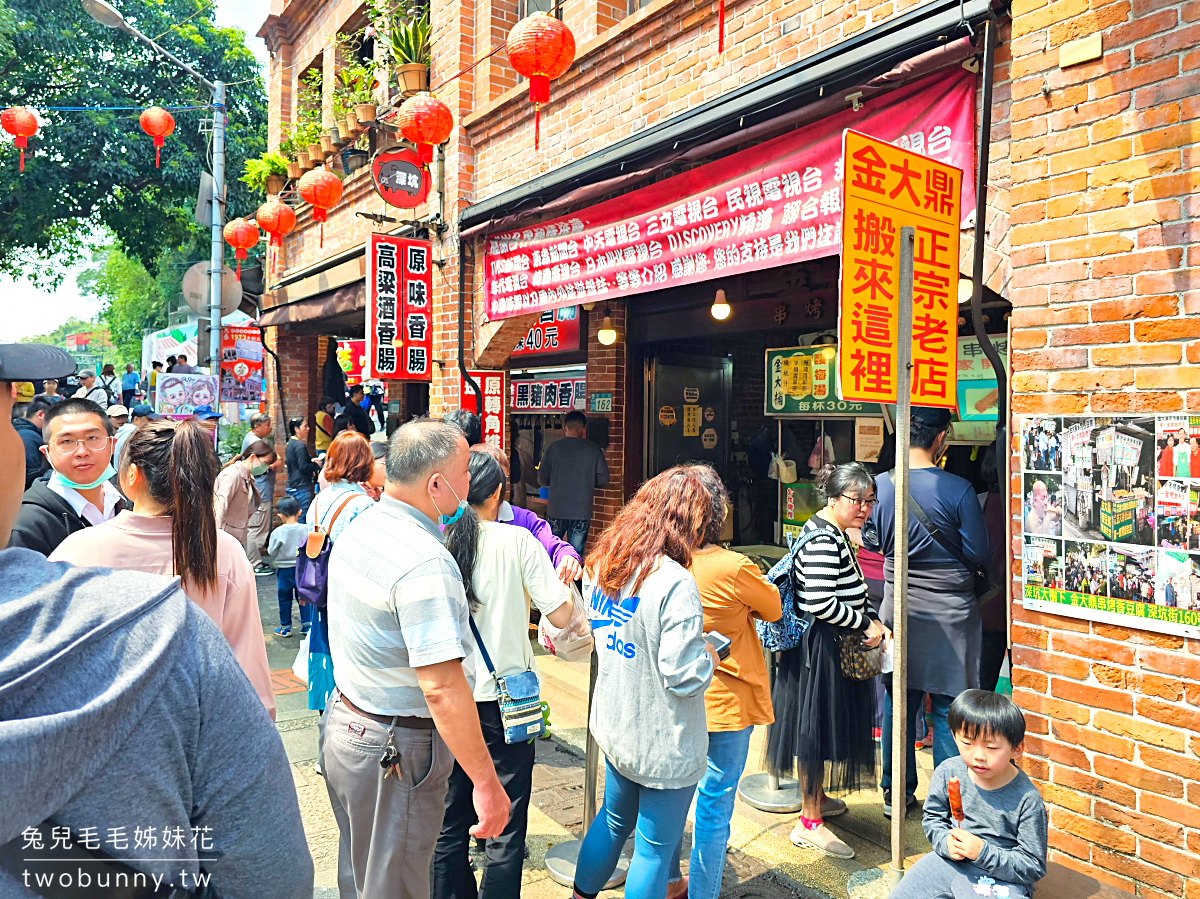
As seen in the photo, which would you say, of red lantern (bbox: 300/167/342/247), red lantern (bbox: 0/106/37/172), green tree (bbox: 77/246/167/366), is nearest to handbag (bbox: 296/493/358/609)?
red lantern (bbox: 300/167/342/247)

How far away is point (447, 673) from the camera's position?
7.24ft

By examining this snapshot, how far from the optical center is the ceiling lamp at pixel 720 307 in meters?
7.07

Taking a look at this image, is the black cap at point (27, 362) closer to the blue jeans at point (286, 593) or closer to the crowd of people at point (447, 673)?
the crowd of people at point (447, 673)

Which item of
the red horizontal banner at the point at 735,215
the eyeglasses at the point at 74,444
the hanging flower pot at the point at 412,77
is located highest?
the hanging flower pot at the point at 412,77

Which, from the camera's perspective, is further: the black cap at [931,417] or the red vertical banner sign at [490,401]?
the red vertical banner sign at [490,401]

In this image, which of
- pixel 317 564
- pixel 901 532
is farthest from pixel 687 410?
pixel 901 532

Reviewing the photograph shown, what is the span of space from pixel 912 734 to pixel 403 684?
291 cm

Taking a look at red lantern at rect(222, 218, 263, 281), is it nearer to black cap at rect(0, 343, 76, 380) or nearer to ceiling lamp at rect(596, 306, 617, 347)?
ceiling lamp at rect(596, 306, 617, 347)

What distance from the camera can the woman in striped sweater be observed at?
3707 mm

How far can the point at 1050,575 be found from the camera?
3.30 meters

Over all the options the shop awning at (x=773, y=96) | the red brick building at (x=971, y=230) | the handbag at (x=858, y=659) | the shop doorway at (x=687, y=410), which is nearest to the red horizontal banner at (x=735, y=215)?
the red brick building at (x=971, y=230)

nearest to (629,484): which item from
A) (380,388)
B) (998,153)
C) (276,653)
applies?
(276,653)

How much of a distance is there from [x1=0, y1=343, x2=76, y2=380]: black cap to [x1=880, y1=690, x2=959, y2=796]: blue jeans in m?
3.65

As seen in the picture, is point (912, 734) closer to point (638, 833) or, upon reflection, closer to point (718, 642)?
point (718, 642)
